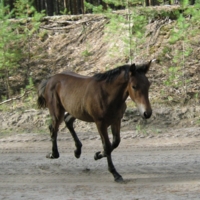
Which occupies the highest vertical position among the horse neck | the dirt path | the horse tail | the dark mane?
the dark mane

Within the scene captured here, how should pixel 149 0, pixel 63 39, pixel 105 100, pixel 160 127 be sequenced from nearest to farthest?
pixel 105 100
pixel 160 127
pixel 63 39
pixel 149 0

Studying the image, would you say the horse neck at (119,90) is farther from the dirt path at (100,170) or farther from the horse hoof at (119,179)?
the dirt path at (100,170)

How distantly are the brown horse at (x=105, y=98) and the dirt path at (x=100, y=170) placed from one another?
46cm

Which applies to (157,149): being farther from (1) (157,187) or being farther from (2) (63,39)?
(2) (63,39)

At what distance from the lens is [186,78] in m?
16.3

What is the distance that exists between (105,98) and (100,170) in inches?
66.1

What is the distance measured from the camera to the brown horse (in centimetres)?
780

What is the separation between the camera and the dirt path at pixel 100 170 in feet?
24.0

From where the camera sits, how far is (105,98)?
27.5ft

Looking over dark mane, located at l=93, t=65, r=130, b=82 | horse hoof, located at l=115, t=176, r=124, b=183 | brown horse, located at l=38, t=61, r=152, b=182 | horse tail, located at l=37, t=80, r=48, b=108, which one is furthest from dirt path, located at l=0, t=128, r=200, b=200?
dark mane, located at l=93, t=65, r=130, b=82

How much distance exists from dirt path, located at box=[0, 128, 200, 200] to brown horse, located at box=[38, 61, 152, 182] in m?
0.46

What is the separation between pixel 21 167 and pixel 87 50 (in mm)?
11035

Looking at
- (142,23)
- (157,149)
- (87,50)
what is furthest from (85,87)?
(87,50)

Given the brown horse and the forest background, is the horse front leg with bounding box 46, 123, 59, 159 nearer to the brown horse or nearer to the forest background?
the brown horse
